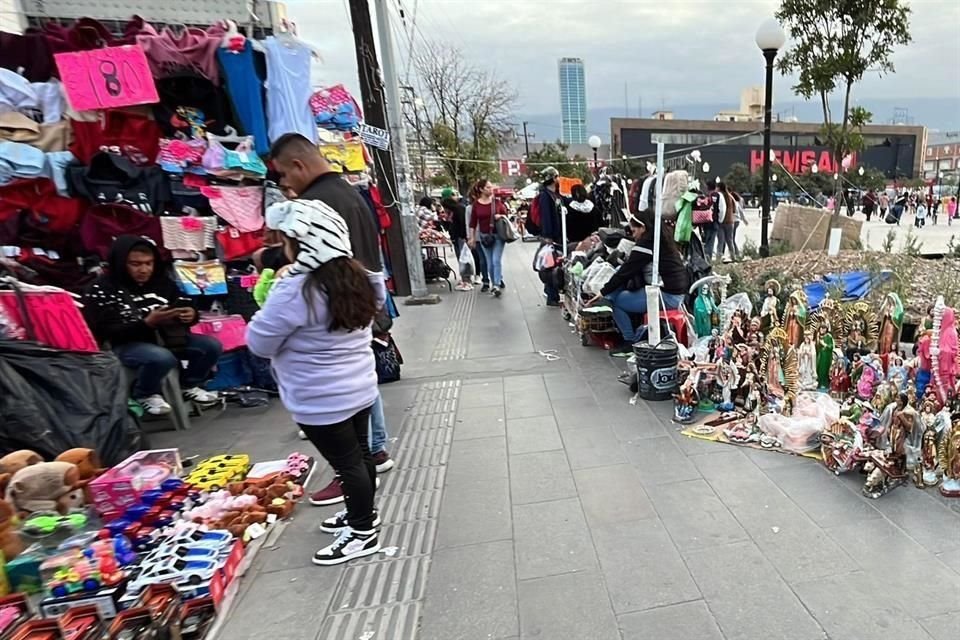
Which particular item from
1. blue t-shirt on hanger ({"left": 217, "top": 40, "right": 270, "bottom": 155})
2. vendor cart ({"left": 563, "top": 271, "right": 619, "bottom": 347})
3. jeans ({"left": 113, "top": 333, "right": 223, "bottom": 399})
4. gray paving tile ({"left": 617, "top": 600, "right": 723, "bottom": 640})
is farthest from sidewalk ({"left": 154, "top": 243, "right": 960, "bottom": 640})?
blue t-shirt on hanger ({"left": 217, "top": 40, "right": 270, "bottom": 155})

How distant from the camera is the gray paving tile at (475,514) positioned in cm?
256

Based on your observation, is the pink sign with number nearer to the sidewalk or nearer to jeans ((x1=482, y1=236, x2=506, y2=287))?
the sidewalk

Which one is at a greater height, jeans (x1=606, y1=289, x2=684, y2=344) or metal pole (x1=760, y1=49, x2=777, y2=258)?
metal pole (x1=760, y1=49, x2=777, y2=258)

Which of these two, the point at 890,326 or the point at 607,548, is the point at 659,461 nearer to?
the point at 607,548

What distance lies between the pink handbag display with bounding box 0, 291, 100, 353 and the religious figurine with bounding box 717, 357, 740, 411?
4251mm

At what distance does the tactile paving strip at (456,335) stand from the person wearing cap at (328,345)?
2.94 metres

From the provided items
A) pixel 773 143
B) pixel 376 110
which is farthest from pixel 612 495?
pixel 773 143

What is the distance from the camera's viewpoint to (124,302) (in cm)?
377

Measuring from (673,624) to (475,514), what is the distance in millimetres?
1090

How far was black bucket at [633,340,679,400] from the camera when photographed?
387cm

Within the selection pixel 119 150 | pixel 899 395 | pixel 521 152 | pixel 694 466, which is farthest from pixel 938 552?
pixel 521 152

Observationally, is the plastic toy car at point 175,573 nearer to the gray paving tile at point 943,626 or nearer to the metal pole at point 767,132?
the gray paving tile at point 943,626

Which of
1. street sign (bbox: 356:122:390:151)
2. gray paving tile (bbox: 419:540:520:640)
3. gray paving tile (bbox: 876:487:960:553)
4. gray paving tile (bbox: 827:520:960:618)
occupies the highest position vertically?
street sign (bbox: 356:122:390:151)

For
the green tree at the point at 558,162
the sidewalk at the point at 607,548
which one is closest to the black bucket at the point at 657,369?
the sidewalk at the point at 607,548
